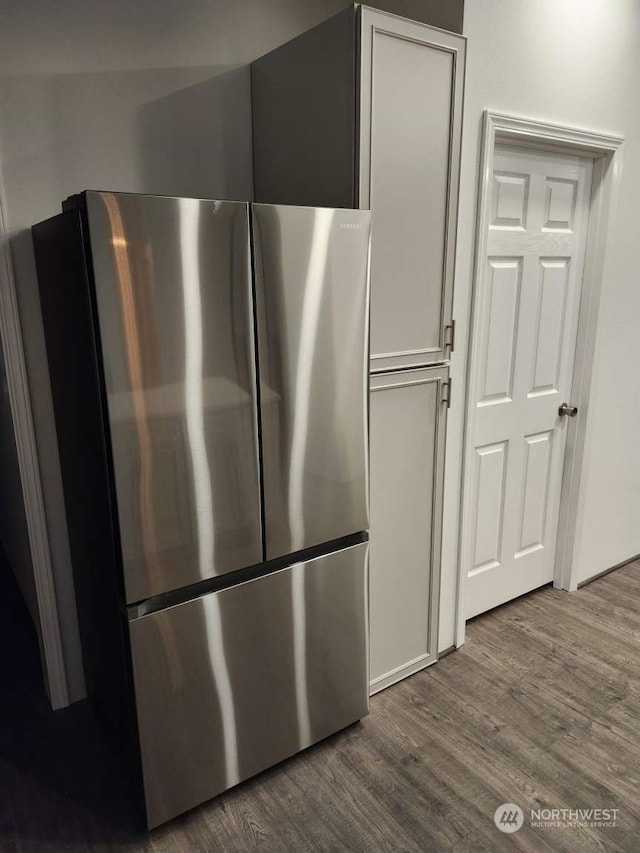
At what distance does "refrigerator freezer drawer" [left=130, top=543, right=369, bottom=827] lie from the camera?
169 centimetres

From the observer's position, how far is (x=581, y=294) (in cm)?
285

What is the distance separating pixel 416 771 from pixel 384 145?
76.1 inches

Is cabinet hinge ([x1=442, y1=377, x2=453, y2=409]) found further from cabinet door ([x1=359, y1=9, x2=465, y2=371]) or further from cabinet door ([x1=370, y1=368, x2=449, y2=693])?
cabinet door ([x1=359, y1=9, x2=465, y2=371])

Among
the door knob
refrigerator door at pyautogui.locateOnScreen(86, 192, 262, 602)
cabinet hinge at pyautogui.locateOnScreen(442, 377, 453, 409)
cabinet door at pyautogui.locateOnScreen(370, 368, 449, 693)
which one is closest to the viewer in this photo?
refrigerator door at pyautogui.locateOnScreen(86, 192, 262, 602)

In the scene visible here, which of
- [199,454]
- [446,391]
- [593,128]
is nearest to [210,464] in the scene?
[199,454]

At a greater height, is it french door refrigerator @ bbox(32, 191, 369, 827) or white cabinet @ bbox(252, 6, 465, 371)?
white cabinet @ bbox(252, 6, 465, 371)

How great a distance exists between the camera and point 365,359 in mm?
Result: 1916

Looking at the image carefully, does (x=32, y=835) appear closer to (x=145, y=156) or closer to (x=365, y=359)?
(x=365, y=359)

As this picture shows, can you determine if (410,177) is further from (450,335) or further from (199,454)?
(199,454)

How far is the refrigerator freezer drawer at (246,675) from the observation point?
5.55 feet
